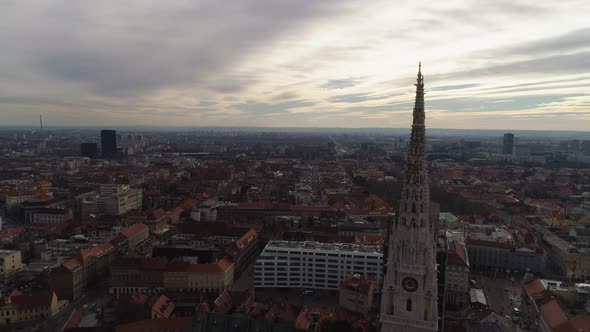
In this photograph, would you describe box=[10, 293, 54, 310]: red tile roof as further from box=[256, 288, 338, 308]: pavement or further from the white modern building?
the white modern building

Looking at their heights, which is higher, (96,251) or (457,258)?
(457,258)

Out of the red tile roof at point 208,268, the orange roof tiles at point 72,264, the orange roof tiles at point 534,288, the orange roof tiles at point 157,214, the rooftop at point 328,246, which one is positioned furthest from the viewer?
the orange roof tiles at point 157,214

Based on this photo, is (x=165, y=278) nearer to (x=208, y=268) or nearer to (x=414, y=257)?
(x=208, y=268)

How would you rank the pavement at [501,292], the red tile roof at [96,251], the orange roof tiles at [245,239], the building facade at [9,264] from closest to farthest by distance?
the pavement at [501,292] < the red tile roof at [96,251] < the building facade at [9,264] < the orange roof tiles at [245,239]

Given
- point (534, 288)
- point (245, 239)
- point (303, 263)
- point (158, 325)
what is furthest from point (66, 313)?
point (534, 288)

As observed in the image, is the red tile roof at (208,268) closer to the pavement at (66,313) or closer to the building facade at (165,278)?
the building facade at (165,278)

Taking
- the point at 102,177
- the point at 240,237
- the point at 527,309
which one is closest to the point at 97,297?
the point at 240,237

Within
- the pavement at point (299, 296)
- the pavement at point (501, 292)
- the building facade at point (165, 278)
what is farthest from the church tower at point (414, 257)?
the building facade at point (165, 278)
